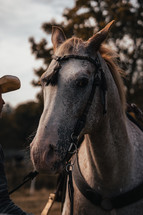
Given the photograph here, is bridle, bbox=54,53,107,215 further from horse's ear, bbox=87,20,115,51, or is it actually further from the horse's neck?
the horse's neck

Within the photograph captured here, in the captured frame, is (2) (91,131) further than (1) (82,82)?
Yes

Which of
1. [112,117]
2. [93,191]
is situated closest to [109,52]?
[112,117]

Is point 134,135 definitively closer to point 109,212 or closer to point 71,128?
point 109,212

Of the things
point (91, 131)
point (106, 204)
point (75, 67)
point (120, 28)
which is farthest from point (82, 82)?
point (120, 28)

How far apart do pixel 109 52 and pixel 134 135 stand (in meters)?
0.98

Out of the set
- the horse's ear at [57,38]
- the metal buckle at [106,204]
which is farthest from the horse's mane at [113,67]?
the metal buckle at [106,204]

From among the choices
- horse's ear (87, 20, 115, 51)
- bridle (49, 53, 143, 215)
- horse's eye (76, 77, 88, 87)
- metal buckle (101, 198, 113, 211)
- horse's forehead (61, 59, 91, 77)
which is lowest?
metal buckle (101, 198, 113, 211)

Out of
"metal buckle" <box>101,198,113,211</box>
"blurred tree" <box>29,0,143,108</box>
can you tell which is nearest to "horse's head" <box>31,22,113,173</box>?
"metal buckle" <box>101,198,113,211</box>

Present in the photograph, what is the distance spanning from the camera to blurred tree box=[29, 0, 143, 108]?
10.6m

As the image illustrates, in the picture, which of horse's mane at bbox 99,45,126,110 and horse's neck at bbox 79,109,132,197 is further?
horse's mane at bbox 99,45,126,110

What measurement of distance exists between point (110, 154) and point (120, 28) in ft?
32.1

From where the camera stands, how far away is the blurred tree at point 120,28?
10617 mm

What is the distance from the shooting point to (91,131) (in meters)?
2.32

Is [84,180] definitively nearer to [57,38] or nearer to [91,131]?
[91,131]
